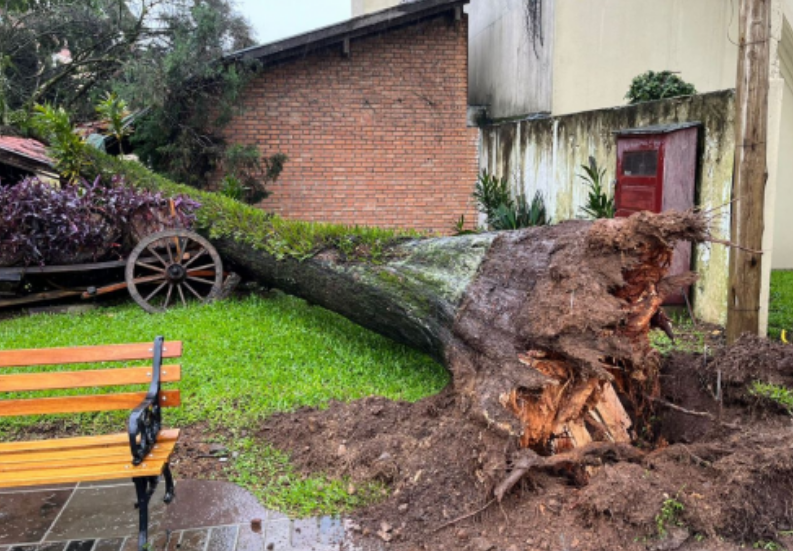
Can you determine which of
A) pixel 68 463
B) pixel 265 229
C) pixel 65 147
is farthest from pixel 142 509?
pixel 65 147

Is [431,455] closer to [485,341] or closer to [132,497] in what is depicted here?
[485,341]

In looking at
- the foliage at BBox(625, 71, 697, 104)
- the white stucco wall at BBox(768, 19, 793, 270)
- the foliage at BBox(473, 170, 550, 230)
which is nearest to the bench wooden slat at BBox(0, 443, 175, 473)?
the foliage at BBox(473, 170, 550, 230)

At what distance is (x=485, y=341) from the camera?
3971 mm

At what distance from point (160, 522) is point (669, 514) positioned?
2.58m

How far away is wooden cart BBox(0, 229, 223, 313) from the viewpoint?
287 inches

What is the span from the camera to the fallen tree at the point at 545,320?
3.46m

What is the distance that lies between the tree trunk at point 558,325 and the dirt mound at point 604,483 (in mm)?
211

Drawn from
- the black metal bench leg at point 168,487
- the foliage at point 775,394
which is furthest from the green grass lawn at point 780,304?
the black metal bench leg at point 168,487

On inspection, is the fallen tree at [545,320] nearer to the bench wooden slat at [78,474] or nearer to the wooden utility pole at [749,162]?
the wooden utility pole at [749,162]

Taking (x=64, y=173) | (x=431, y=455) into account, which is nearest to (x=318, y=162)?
(x=64, y=173)

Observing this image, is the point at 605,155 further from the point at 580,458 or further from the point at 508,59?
the point at 580,458

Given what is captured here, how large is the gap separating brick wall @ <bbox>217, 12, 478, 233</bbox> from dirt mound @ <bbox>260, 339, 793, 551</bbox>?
27.6 feet

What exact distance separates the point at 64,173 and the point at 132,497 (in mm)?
6125

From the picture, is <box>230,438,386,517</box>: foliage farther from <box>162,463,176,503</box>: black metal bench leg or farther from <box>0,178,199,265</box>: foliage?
<box>0,178,199,265</box>: foliage
